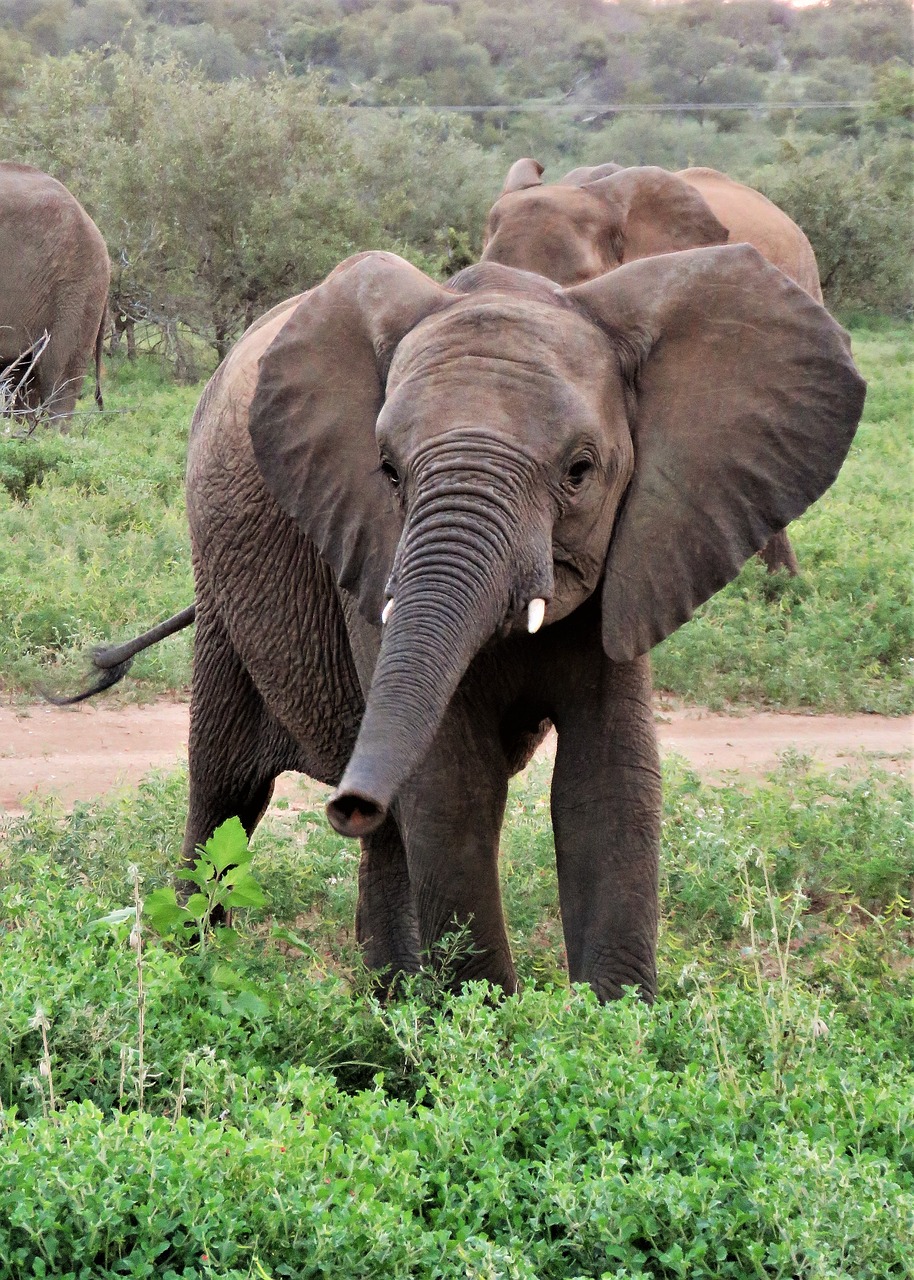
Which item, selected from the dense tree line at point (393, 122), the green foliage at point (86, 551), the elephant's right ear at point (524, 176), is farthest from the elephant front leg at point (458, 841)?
the dense tree line at point (393, 122)

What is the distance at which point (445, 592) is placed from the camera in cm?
289

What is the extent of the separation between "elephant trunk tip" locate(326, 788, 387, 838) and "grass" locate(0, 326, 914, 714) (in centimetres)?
454

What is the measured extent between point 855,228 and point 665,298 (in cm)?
2190

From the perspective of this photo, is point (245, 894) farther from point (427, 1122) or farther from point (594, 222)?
point (594, 222)

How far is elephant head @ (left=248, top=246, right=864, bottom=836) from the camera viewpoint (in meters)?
2.95

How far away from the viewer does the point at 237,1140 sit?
2438 mm

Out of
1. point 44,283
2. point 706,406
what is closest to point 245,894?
point 706,406

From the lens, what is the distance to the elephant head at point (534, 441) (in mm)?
2945

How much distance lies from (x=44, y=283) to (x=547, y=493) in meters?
11.3

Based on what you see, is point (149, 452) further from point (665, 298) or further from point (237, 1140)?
point (237, 1140)

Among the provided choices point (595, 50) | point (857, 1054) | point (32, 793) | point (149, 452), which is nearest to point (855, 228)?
point (149, 452)

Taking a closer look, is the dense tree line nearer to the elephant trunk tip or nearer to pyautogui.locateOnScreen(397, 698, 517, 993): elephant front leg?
pyautogui.locateOnScreen(397, 698, 517, 993): elephant front leg

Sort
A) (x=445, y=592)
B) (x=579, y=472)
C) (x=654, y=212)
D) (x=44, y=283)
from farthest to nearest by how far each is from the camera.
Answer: (x=44, y=283)
(x=654, y=212)
(x=579, y=472)
(x=445, y=592)

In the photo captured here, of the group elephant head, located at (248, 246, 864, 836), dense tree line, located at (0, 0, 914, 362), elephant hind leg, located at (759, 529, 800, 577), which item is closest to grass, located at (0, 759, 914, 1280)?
elephant head, located at (248, 246, 864, 836)
